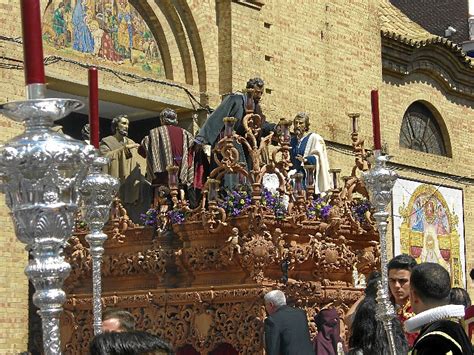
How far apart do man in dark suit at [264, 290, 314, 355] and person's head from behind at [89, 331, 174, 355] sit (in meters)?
5.67

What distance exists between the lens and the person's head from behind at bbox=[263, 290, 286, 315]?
10.6 metres

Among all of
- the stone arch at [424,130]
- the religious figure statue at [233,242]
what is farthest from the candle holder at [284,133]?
the stone arch at [424,130]

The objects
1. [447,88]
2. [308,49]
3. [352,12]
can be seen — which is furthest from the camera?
[447,88]

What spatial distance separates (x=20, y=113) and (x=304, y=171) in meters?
8.84

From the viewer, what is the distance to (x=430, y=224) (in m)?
24.8

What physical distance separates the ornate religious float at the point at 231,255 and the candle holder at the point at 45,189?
6.53 metres

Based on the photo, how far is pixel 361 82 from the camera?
23.0m

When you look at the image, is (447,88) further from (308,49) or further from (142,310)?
(142,310)

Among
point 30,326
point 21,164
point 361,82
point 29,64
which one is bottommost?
point 30,326

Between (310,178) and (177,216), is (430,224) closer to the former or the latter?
(310,178)

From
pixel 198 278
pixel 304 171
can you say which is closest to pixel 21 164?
pixel 198 278

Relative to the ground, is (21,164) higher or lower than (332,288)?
higher

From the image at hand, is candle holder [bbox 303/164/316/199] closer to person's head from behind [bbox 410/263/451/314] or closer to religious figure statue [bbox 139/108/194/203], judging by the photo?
religious figure statue [bbox 139/108/194/203]

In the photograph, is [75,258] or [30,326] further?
[30,326]
